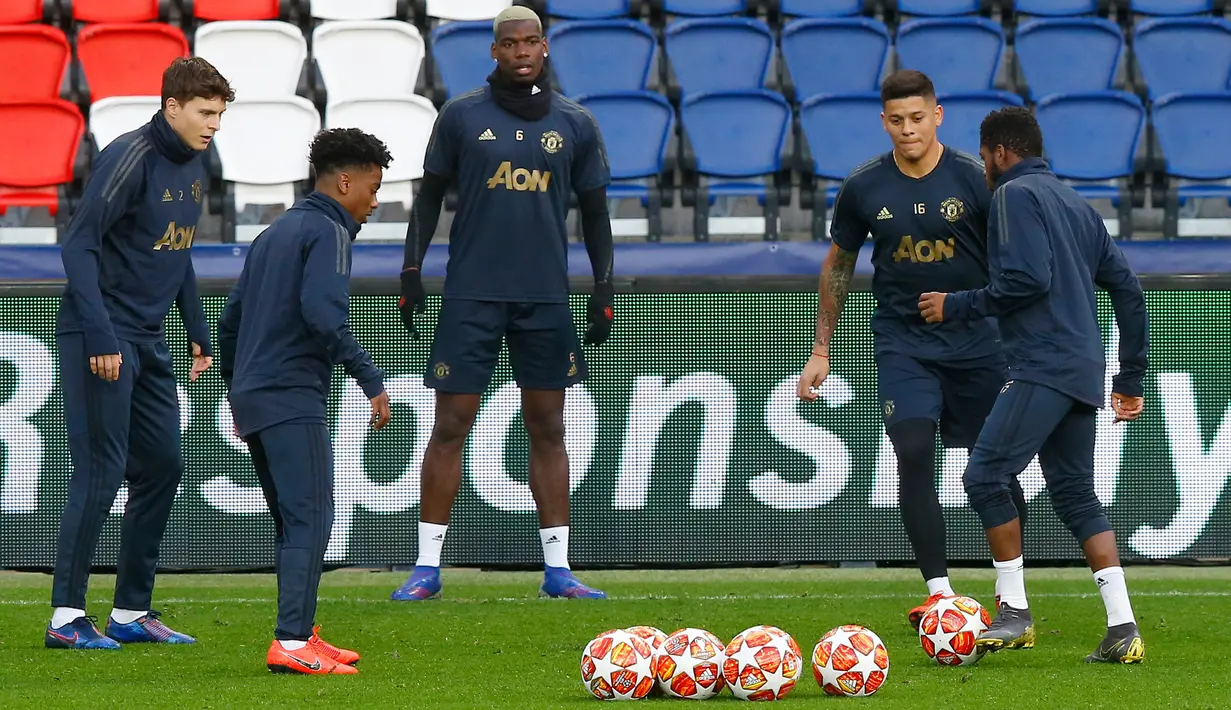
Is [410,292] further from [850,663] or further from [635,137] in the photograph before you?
[635,137]

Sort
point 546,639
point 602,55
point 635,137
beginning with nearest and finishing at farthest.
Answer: point 546,639 < point 635,137 < point 602,55

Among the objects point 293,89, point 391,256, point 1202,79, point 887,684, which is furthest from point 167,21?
point 887,684

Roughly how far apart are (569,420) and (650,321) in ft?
1.90

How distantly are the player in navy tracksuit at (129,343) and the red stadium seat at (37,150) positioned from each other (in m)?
4.47

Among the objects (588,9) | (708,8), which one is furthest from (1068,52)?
(588,9)

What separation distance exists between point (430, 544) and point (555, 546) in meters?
0.51

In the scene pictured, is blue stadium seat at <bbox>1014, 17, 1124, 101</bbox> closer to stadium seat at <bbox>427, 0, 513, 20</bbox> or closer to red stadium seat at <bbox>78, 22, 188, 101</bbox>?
stadium seat at <bbox>427, 0, 513, 20</bbox>

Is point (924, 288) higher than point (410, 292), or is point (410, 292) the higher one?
point (924, 288)

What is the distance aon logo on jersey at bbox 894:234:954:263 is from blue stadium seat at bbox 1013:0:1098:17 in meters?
6.22

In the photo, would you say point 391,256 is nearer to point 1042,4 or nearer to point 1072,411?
point 1072,411

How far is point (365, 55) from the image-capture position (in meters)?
11.1

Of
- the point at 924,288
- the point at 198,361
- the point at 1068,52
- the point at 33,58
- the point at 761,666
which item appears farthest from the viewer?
the point at 1068,52

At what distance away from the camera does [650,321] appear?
307 inches

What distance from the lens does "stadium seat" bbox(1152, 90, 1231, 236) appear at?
10.2m
